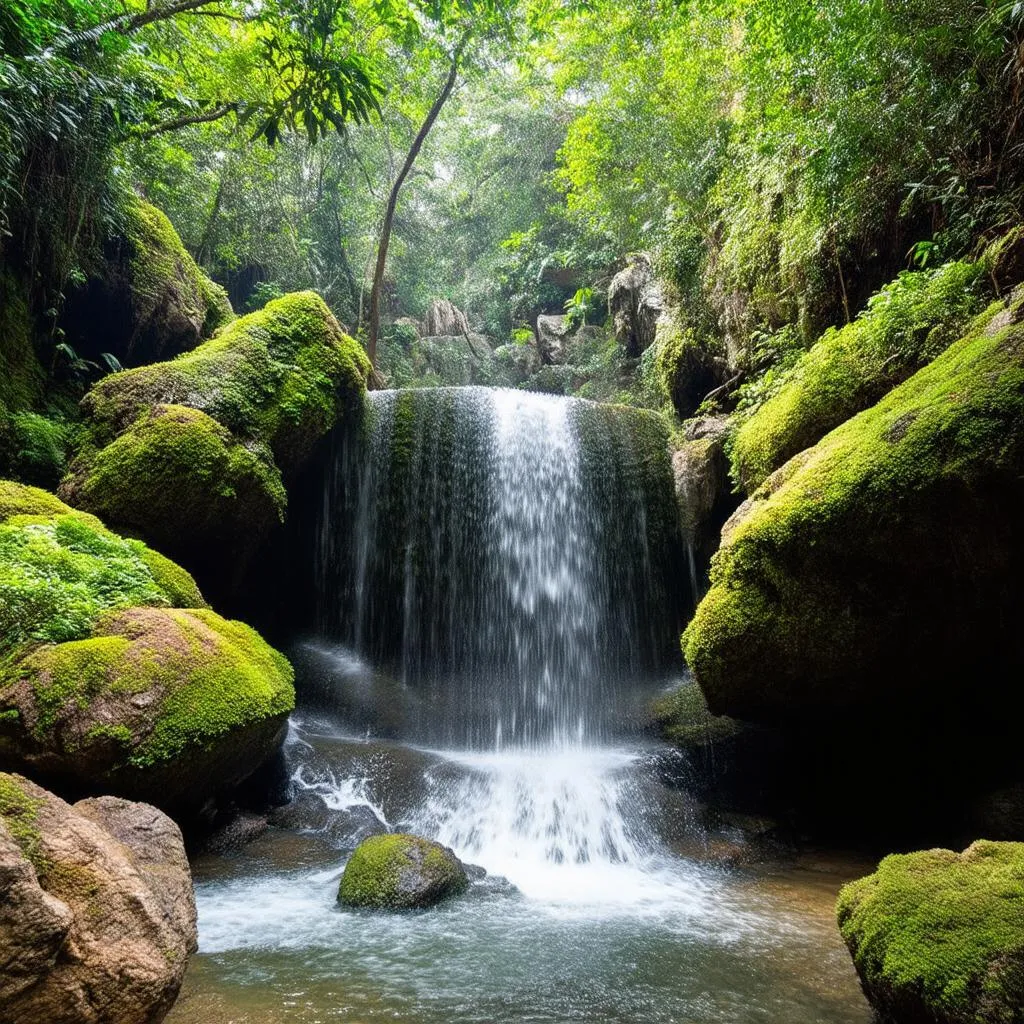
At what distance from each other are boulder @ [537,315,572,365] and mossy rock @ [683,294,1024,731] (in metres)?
13.9

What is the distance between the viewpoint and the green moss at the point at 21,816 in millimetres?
2045

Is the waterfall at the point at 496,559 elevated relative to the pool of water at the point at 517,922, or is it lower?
elevated

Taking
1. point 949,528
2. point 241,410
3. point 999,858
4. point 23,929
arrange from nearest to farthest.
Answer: point 23,929 → point 999,858 → point 949,528 → point 241,410

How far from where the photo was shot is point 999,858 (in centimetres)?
264

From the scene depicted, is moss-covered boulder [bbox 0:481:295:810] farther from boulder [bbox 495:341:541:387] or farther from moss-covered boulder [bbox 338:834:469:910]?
boulder [bbox 495:341:541:387]

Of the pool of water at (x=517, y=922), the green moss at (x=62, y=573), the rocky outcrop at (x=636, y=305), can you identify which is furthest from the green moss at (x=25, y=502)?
the rocky outcrop at (x=636, y=305)

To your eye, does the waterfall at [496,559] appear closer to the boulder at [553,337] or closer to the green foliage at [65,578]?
the green foliage at [65,578]

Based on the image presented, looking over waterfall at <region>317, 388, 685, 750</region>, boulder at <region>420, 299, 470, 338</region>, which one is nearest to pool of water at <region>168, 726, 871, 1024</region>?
waterfall at <region>317, 388, 685, 750</region>

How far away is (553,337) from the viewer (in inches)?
763

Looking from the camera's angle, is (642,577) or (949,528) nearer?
(949,528)

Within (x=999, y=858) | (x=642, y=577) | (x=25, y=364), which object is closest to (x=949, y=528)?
(x=999, y=858)

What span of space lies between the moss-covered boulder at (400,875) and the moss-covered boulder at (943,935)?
2655 millimetres

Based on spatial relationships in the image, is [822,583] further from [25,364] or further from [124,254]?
[124,254]

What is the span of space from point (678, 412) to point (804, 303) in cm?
390
